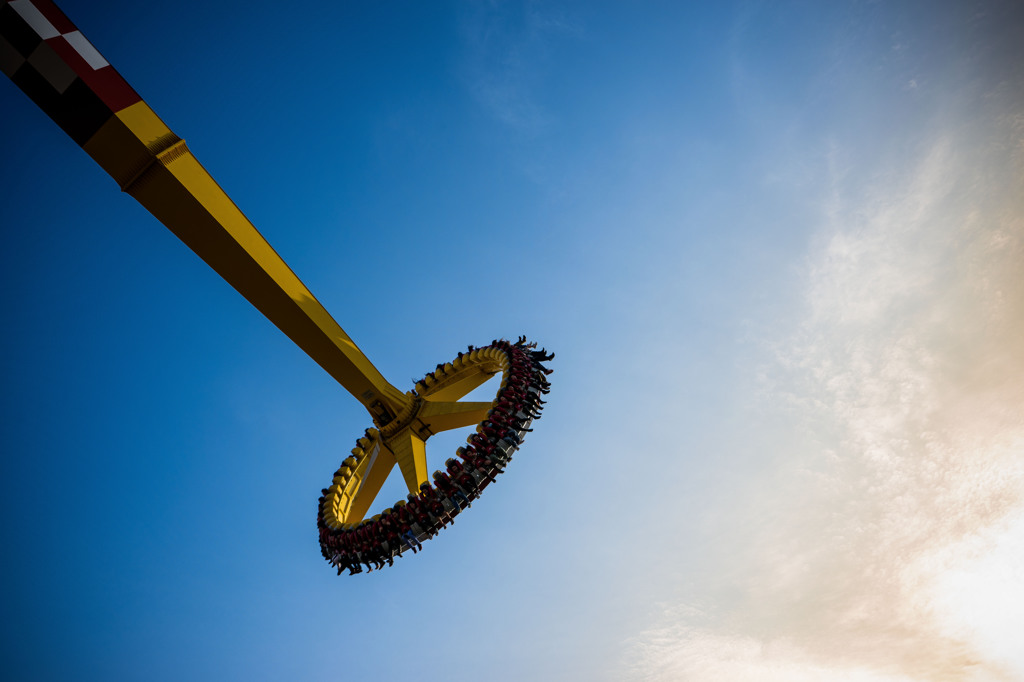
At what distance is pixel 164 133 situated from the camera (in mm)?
10180

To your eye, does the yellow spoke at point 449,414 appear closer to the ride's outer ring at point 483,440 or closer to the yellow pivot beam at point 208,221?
the ride's outer ring at point 483,440

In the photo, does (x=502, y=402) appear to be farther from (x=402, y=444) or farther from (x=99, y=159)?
(x=99, y=159)

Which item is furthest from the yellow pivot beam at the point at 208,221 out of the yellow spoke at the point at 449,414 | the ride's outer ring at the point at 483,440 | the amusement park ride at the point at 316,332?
the ride's outer ring at the point at 483,440

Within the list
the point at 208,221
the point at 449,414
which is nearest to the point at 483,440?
the point at 449,414

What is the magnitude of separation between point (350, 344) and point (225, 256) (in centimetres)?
423

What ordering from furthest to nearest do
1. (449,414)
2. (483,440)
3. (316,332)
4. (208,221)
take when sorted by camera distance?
(449,414)
(316,332)
(483,440)
(208,221)

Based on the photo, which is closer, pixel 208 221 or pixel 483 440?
pixel 208 221

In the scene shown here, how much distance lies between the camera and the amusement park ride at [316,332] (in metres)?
8.92

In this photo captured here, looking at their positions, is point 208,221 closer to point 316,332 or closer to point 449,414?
point 316,332

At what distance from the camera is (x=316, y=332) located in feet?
43.8

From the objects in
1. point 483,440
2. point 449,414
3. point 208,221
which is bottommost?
point 483,440

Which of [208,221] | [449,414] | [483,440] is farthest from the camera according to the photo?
[449,414]

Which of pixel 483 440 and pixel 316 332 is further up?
pixel 316 332

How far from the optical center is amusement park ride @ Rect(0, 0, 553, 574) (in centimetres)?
892
